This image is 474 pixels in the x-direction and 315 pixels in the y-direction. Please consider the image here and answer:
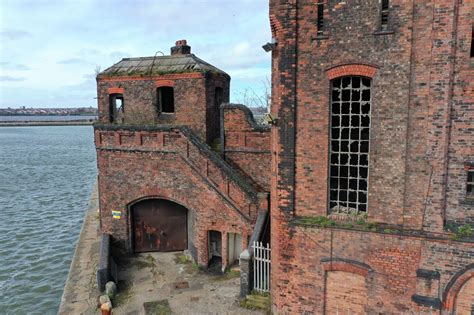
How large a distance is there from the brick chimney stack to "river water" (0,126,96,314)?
10975 mm

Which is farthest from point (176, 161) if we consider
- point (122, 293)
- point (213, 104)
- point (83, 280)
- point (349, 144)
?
point (349, 144)

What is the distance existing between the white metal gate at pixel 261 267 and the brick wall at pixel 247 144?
3.67 m

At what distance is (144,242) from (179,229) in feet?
5.05

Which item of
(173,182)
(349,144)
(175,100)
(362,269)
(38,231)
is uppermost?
(175,100)

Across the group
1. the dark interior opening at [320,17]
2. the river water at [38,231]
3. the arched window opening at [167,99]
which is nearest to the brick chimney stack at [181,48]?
the arched window opening at [167,99]

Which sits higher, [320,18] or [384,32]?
[320,18]

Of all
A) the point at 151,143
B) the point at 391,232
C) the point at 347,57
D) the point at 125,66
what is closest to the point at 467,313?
the point at 391,232

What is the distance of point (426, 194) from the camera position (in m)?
8.55

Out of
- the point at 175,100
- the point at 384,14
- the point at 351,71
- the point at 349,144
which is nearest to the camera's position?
the point at 384,14

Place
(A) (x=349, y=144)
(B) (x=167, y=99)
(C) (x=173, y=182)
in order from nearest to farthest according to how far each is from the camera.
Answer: (A) (x=349, y=144), (C) (x=173, y=182), (B) (x=167, y=99)

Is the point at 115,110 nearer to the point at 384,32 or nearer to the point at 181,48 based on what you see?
the point at 181,48

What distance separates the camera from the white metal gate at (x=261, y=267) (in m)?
11.3

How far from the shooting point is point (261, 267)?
37.2ft

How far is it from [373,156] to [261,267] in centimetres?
468
